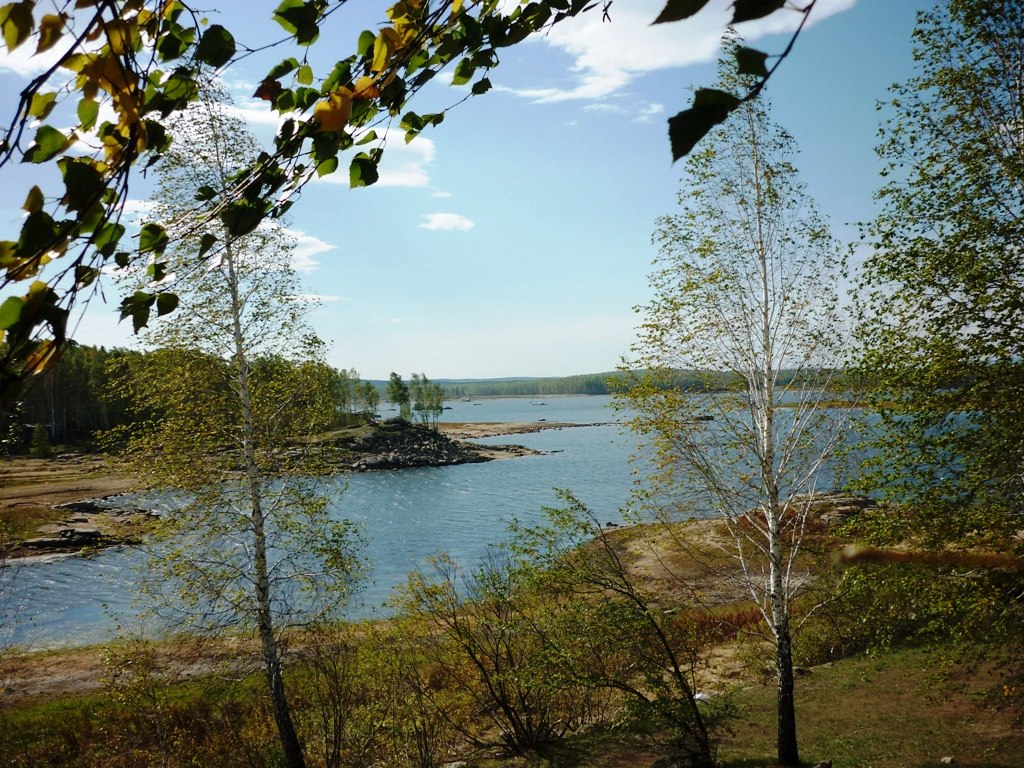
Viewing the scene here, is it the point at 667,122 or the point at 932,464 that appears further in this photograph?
the point at 932,464

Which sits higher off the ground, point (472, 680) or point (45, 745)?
point (472, 680)

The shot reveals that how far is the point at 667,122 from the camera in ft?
2.63

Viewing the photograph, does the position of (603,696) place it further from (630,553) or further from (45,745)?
(630,553)

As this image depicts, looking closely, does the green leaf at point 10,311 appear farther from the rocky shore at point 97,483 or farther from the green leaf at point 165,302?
the rocky shore at point 97,483

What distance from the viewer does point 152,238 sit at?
1327mm

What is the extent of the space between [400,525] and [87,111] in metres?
45.3

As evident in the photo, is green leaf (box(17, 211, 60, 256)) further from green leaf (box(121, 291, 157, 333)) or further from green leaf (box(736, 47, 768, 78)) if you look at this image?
green leaf (box(736, 47, 768, 78))

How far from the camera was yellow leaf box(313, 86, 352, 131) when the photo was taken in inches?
52.3

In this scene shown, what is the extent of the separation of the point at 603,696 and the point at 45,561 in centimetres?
3447

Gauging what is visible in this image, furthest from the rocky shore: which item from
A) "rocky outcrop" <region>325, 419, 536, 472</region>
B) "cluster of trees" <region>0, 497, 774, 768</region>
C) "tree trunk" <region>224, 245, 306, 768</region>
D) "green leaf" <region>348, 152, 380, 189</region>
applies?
"green leaf" <region>348, 152, 380, 189</region>

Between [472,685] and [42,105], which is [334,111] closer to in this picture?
[42,105]

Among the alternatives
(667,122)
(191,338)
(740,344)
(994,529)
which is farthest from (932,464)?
(191,338)

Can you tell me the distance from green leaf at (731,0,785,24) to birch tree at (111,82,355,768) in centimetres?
1276

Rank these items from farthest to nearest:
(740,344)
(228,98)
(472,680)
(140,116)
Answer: (472,680) < (228,98) < (740,344) < (140,116)
